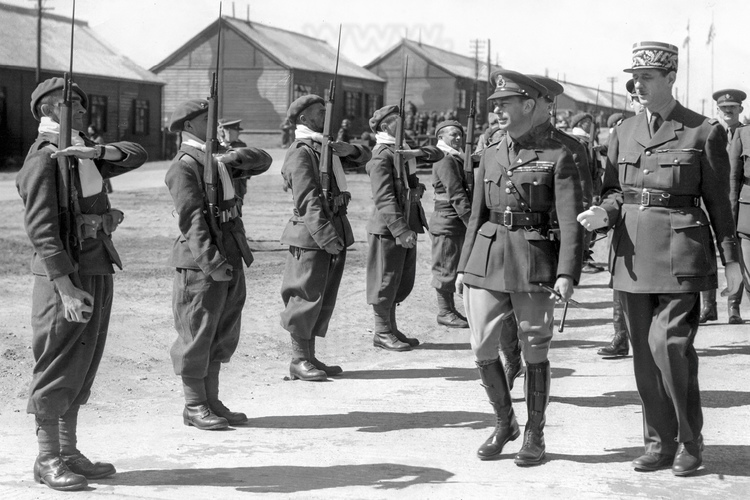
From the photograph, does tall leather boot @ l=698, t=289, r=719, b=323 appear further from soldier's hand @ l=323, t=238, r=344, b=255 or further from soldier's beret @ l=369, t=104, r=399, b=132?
soldier's hand @ l=323, t=238, r=344, b=255

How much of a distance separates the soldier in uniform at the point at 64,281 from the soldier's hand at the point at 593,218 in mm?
2383

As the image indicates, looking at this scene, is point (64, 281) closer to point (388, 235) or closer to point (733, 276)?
point (733, 276)

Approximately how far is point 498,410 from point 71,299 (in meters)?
2.37

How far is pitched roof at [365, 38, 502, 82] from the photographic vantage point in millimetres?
71250

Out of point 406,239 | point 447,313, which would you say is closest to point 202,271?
point 406,239

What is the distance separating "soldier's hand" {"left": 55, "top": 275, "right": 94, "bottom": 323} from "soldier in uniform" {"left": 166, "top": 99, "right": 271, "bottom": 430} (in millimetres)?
1231

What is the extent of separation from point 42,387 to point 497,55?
283ft

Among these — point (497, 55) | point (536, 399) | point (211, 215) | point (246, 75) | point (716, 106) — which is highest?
point (497, 55)

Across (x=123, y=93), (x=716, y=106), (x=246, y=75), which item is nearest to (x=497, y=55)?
(x=246, y=75)

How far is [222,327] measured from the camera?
683 cm

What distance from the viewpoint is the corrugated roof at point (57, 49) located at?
136 ft

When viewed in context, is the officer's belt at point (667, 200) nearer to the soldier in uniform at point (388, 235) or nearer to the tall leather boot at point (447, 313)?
the soldier in uniform at point (388, 235)

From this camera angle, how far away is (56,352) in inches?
215

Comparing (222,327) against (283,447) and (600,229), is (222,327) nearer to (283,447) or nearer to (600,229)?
(283,447)
